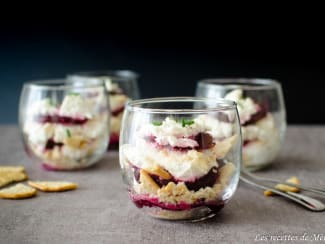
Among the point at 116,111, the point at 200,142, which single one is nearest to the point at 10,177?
the point at 116,111

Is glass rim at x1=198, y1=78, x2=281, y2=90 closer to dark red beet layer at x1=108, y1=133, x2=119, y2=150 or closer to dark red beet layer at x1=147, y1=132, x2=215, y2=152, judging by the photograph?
dark red beet layer at x1=108, y1=133, x2=119, y2=150

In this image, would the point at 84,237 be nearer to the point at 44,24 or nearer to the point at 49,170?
the point at 49,170

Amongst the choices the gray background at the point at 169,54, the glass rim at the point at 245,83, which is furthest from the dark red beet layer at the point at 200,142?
the gray background at the point at 169,54

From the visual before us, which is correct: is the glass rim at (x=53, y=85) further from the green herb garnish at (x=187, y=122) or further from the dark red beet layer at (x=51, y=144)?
the green herb garnish at (x=187, y=122)

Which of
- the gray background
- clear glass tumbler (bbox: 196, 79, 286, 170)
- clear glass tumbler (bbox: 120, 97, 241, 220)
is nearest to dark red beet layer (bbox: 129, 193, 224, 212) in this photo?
clear glass tumbler (bbox: 120, 97, 241, 220)

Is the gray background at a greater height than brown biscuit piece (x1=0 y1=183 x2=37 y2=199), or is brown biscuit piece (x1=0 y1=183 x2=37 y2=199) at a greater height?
the gray background

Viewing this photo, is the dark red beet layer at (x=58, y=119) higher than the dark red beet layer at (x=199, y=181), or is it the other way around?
the dark red beet layer at (x=58, y=119)
